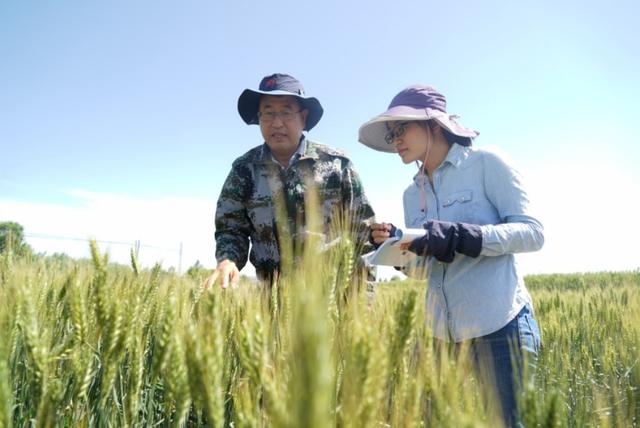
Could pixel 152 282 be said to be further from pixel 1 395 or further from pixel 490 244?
pixel 490 244

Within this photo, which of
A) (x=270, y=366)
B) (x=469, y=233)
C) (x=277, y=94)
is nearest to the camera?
(x=270, y=366)

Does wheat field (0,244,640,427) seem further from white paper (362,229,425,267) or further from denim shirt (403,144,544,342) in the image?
denim shirt (403,144,544,342)

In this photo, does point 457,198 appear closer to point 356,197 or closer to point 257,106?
point 356,197

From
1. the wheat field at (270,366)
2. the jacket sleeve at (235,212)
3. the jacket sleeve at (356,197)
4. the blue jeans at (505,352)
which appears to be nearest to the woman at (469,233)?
the blue jeans at (505,352)

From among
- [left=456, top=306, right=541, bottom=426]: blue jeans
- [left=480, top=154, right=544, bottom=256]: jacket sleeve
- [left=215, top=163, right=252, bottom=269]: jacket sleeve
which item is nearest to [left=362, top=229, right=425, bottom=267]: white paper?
[left=480, top=154, right=544, bottom=256]: jacket sleeve

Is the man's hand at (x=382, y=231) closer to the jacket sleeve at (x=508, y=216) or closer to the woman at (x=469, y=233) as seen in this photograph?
the woman at (x=469, y=233)

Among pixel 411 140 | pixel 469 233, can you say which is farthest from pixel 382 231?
pixel 411 140

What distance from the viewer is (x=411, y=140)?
2109 mm

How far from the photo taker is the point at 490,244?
1.77 meters

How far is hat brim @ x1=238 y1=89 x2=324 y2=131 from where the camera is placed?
8.80 ft

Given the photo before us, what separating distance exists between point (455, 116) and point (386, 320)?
5.01 feet

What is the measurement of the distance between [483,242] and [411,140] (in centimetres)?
62

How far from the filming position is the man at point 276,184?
8.39 ft

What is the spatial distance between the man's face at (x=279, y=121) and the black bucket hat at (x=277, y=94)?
5cm
